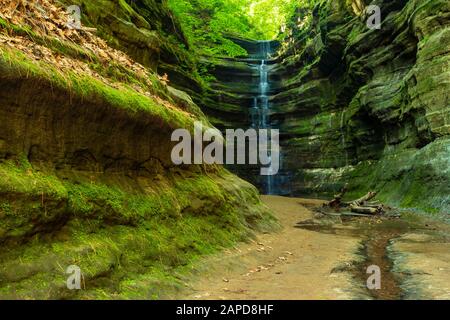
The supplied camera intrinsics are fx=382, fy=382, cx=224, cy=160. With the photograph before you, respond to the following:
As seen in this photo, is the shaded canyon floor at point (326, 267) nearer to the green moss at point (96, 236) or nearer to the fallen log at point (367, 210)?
the green moss at point (96, 236)

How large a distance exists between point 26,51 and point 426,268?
7.53 m

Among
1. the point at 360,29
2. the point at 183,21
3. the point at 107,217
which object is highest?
the point at 183,21

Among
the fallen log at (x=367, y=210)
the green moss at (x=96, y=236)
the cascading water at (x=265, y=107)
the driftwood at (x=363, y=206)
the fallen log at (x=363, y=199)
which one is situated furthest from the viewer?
the cascading water at (x=265, y=107)

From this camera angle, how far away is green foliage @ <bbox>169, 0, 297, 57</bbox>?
33906 millimetres

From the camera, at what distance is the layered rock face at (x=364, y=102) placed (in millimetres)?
17609

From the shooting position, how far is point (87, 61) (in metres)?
7.28

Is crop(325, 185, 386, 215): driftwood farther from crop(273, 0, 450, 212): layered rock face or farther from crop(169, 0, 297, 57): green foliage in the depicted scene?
crop(169, 0, 297, 57): green foliage

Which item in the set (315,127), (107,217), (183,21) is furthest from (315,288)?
(183,21)

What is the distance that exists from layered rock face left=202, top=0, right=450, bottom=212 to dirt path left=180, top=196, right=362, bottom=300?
29.4 feet

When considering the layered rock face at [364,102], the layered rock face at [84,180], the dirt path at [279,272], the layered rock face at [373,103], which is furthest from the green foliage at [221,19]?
the dirt path at [279,272]

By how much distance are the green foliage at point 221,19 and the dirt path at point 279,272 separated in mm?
25228

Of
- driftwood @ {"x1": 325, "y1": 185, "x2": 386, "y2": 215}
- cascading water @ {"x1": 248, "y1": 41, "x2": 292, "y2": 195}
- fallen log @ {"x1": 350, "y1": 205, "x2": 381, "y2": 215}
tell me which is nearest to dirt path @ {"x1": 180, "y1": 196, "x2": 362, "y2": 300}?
fallen log @ {"x1": 350, "y1": 205, "x2": 381, "y2": 215}

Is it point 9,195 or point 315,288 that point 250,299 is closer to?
point 315,288

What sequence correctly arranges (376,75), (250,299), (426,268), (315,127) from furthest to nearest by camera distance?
(315,127)
(376,75)
(426,268)
(250,299)
